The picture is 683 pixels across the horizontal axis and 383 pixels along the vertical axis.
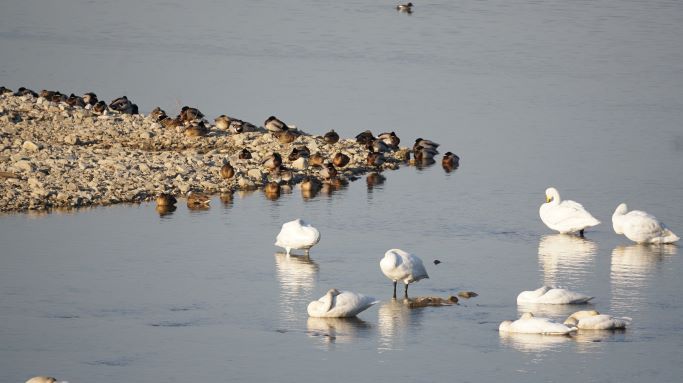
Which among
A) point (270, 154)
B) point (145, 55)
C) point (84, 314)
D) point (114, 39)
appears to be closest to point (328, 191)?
point (270, 154)

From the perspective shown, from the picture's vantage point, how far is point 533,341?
14609 millimetres

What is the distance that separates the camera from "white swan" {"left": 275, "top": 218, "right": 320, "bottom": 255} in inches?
713

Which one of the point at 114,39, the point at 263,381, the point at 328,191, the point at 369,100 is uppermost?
the point at 114,39

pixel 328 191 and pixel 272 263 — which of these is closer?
pixel 272 263

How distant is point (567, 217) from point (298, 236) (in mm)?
4510

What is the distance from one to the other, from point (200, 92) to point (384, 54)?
8.71m

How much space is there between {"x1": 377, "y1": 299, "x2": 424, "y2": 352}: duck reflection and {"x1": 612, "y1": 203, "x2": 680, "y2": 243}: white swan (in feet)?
16.3

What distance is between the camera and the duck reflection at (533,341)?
565 inches

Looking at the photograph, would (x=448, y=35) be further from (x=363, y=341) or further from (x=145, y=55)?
(x=363, y=341)

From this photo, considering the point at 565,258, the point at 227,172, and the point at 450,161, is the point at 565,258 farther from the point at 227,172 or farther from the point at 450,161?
the point at 450,161

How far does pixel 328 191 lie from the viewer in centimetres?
2348

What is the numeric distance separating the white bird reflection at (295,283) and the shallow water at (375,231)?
48 mm

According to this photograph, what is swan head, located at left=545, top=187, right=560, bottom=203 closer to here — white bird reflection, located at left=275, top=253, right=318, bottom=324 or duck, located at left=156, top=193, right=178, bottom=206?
white bird reflection, located at left=275, top=253, right=318, bottom=324

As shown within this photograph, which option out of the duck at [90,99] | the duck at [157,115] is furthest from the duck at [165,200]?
the duck at [90,99]
